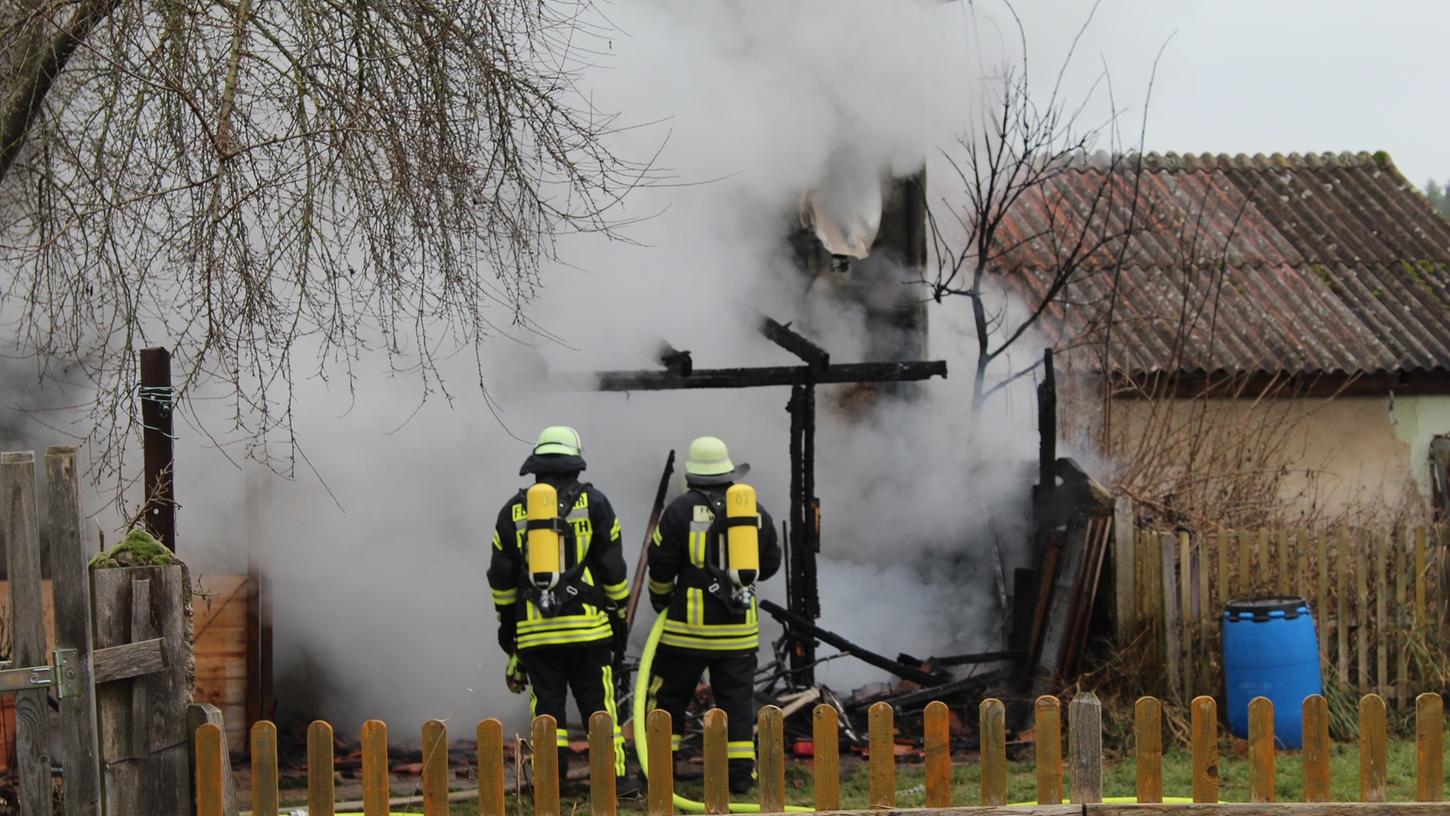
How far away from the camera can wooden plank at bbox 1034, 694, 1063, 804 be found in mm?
4594

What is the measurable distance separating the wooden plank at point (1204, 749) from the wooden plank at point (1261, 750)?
0.12 metres

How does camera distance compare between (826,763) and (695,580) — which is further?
(695,580)

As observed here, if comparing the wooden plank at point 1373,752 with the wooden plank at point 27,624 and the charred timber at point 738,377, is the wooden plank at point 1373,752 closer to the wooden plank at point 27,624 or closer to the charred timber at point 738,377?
the wooden plank at point 27,624

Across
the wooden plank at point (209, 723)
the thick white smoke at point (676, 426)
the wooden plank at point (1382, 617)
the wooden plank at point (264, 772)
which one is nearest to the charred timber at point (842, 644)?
the thick white smoke at point (676, 426)

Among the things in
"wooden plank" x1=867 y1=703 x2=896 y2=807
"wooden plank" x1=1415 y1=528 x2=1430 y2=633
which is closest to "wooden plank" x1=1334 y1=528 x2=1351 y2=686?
"wooden plank" x1=1415 y1=528 x2=1430 y2=633

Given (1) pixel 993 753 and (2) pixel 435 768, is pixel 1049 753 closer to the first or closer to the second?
(1) pixel 993 753

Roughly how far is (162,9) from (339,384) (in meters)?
3.03

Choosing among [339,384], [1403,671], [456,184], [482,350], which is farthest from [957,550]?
[456,184]

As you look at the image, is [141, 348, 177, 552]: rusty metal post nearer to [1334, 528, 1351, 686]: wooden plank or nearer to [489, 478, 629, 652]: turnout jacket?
[489, 478, 629, 652]: turnout jacket

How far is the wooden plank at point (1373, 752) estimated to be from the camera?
470 centimetres

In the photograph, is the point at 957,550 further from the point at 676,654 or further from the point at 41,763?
the point at 41,763

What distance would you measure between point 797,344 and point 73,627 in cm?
569

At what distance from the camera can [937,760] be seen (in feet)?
15.3

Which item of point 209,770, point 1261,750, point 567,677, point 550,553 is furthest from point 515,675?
point 1261,750
